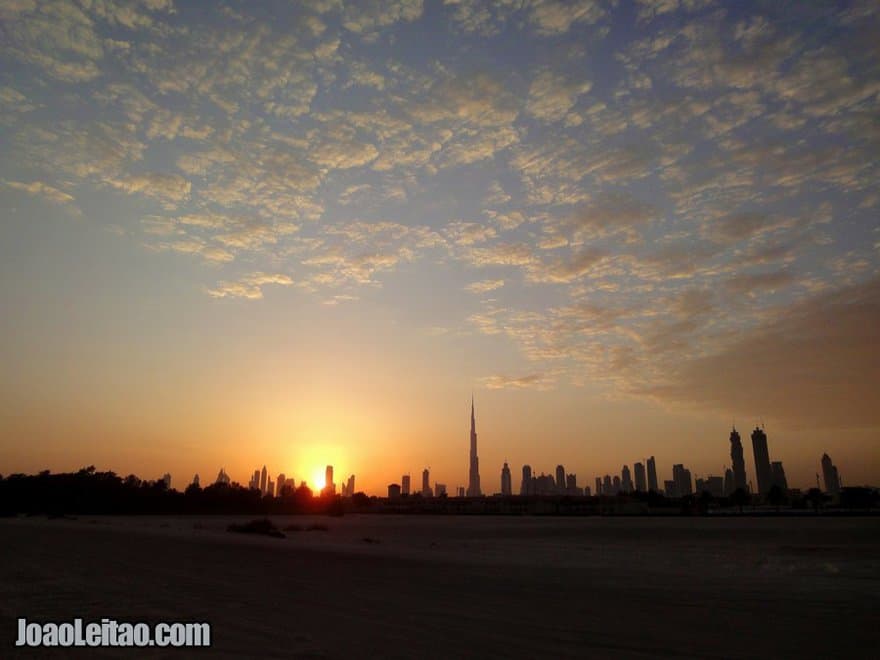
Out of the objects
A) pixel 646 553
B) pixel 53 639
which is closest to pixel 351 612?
pixel 53 639

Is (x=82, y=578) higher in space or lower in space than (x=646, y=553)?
higher

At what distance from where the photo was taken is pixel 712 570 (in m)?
23.5

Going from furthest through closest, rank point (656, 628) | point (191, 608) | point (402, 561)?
point (402, 561) → point (191, 608) → point (656, 628)

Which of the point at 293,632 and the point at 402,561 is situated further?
the point at 402,561

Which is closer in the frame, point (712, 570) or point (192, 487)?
point (712, 570)

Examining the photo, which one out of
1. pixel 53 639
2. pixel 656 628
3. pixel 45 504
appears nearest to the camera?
pixel 53 639

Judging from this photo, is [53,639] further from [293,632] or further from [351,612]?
[351,612]

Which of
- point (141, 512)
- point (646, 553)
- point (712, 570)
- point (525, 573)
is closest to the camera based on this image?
point (525, 573)

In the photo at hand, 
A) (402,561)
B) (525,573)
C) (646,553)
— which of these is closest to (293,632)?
(525,573)

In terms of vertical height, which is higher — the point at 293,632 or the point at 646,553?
the point at 293,632

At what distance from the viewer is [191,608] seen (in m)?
12.2

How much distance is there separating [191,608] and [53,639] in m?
3.23

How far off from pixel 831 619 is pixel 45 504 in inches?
6129

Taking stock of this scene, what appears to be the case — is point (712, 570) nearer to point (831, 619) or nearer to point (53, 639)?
point (831, 619)
